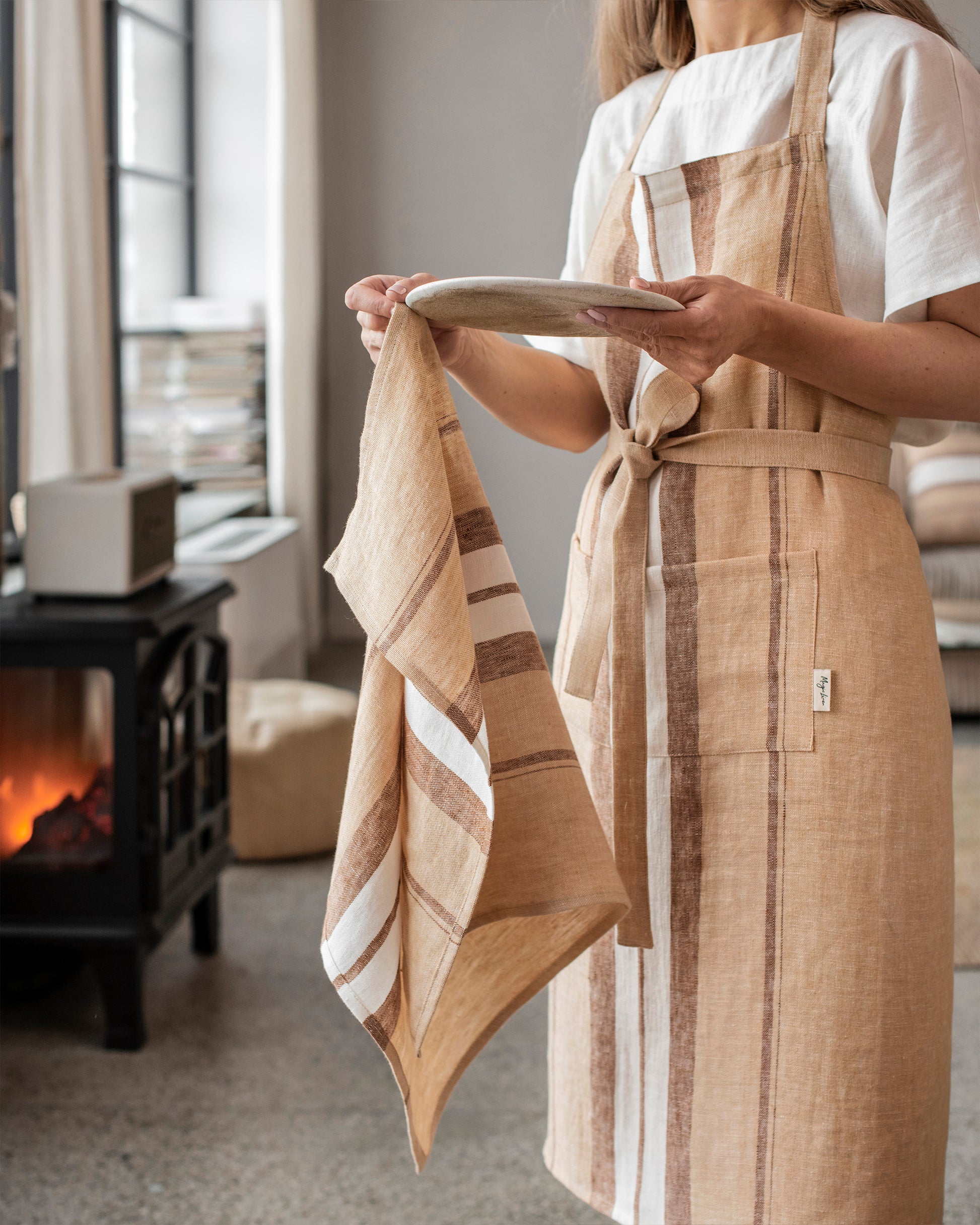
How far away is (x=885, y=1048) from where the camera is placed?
824mm

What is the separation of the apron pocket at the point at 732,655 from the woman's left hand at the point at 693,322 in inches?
6.6

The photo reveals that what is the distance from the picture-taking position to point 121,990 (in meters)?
1.71

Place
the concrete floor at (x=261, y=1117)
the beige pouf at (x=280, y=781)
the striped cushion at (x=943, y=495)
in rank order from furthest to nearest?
the beige pouf at (x=280, y=781), the concrete floor at (x=261, y=1117), the striped cushion at (x=943, y=495)

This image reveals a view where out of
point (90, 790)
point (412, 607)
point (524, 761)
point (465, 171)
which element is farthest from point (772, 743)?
point (90, 790)

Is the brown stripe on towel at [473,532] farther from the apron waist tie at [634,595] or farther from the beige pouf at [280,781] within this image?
the beige pouf at [280,781]

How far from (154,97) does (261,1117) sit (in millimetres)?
1237

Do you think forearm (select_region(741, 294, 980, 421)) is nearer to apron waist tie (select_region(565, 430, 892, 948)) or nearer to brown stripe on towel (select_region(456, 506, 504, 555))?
apron waist tie (select_region(565, 430, 892, 948))

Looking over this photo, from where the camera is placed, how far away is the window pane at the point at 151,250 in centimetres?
124

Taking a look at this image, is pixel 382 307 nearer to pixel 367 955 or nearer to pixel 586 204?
pixel 586 204

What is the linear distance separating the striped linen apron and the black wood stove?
3.23 feet

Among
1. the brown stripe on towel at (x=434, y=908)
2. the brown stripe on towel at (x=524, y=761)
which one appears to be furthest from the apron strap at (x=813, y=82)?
the brown stripe on towel at (x=434, y=908)

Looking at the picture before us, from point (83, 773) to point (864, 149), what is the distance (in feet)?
4.47

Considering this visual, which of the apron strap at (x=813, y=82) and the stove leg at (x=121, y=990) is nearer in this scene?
the apron strap at (x=813, y=82)

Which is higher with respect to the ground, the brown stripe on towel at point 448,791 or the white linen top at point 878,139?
the white linen top at point 878,139
